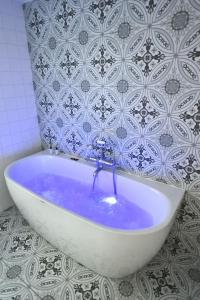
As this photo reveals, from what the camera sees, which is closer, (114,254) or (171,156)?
(114,254)

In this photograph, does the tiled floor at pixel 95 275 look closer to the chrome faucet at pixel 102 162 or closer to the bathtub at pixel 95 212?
the bathtub at pixel 95 212

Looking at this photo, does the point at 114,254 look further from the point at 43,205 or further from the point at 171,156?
the point at 171,156

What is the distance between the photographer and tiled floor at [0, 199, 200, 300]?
150 centimetres

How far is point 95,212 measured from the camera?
75.4 inches

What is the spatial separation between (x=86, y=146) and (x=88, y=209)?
63cm

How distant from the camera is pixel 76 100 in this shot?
2.10m


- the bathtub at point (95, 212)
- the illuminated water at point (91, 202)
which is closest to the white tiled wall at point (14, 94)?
the bathtub at point (95, 212)

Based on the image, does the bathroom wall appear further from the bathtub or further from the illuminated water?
the illuminated water

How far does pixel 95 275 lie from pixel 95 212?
488 millimetres

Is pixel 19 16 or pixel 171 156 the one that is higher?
pixel 19 16

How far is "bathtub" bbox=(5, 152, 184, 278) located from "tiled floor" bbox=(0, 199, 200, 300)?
0.10 m

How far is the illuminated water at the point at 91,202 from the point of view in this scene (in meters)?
1.78

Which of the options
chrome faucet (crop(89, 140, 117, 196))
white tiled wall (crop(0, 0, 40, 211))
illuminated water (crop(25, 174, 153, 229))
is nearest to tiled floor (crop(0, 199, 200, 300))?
illuminated water (crop(25, 174, 153, 229))

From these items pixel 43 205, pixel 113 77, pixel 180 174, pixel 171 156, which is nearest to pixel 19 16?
pixel 113 77
